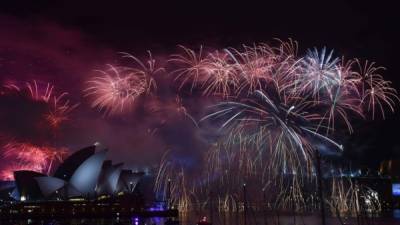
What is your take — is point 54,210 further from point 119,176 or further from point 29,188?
point 119,176

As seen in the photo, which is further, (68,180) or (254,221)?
(68,180)

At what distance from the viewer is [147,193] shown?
158500mm

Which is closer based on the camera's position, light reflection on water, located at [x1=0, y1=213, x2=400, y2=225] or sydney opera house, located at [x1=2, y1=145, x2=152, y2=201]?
light reflection on water, located at [x1=0, y1=213, x2=400, y2=225]

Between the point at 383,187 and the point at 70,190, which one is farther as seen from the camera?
the point at 383,187

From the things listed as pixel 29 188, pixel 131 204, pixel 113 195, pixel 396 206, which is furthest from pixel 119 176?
pixel 396 206

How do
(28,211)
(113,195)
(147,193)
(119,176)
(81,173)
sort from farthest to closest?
1. (147,193)
2. (119,176)
3. (113,195)
4. (81,173)
5. (28,211)

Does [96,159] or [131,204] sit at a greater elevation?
[96,159]

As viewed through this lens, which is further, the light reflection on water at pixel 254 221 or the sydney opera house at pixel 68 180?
the sydney opera house at pixel 68 180

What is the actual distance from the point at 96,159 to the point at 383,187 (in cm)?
10804

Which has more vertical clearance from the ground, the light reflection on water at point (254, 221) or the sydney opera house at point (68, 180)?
the sydney opera house at point (68, 180)

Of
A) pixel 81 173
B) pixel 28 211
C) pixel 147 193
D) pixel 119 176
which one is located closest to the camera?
pixel 28 211

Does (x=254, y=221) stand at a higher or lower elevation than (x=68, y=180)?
lower

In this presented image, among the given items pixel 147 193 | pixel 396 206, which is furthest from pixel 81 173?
pixel 396 206

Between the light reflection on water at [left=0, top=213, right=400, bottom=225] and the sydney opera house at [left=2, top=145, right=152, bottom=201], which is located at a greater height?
the sydney opera house at [left=2, top=145, right=152, bottom=201]
